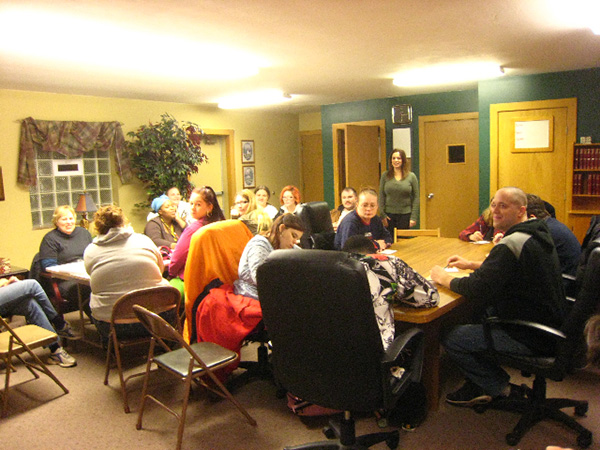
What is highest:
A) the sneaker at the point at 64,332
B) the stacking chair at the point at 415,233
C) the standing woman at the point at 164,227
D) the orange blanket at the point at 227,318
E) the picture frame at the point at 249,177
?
the picture frame at the point at 249,177

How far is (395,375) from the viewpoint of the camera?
90.3 inches

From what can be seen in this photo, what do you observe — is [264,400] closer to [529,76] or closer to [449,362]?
[449,362]

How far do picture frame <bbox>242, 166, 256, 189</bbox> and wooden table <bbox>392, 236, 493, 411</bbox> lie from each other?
4.75m

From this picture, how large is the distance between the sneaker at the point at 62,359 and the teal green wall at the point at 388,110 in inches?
210

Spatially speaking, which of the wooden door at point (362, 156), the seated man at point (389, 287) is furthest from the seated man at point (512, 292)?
the wooden door at point (362, 156)

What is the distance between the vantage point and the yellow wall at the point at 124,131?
5.81 metres

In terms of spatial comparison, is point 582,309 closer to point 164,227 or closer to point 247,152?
point 164,227

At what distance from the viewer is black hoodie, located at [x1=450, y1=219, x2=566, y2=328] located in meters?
2.58

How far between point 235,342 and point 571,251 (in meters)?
2.34

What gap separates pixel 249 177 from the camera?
8945 millimetres

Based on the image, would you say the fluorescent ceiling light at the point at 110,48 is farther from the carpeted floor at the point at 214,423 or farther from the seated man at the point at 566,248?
the seated man at the point at 566,248

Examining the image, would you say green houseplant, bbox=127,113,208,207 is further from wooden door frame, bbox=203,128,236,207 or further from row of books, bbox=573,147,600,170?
row of books, bbox=573,147,600,170

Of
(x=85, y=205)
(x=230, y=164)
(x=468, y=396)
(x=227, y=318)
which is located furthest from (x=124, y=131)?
(x=468, y=396)

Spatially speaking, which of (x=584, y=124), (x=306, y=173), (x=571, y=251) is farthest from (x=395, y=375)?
(x=306, y=173)
